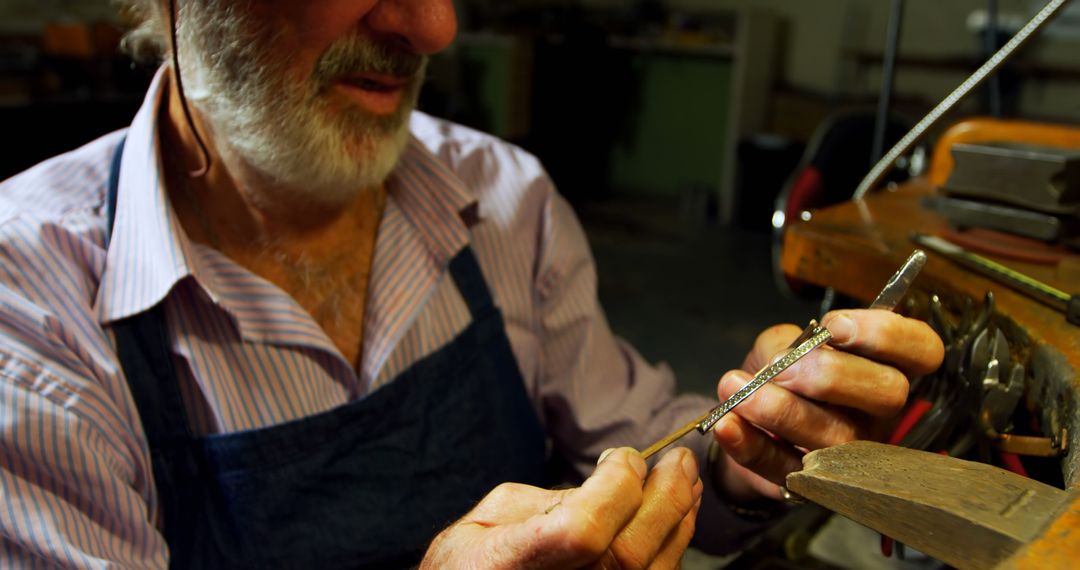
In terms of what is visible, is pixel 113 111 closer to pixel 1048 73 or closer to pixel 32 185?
pixel 32 185

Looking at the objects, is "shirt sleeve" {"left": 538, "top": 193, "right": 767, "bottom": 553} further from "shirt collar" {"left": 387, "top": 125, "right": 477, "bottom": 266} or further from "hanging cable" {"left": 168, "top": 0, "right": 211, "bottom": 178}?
"hanging cable" {"left": 168, "top": 0, "right": 211, "bottom": 178}

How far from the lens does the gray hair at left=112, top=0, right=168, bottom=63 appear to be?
1.08 meters

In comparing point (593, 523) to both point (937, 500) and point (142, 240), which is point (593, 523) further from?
point (142, 240)

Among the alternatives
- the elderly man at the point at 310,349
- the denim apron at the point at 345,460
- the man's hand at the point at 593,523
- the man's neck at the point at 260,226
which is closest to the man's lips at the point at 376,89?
the elderly man at the point at 310,349

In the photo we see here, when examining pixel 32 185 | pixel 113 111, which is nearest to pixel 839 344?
pixel 32 185

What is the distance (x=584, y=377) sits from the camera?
125 centimetres

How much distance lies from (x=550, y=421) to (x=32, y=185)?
2.69 ft

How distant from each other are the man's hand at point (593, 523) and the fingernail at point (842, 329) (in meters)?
0.17

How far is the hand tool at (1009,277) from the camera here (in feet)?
2.47

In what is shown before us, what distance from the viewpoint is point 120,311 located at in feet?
2.91

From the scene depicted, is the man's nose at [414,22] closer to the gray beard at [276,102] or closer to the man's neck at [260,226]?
the gray beard at [276,102]

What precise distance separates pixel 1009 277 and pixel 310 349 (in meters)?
0.83

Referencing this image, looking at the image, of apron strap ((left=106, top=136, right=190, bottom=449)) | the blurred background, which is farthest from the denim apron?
the blurred background

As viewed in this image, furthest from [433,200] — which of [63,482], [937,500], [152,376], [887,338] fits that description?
[937,500]
